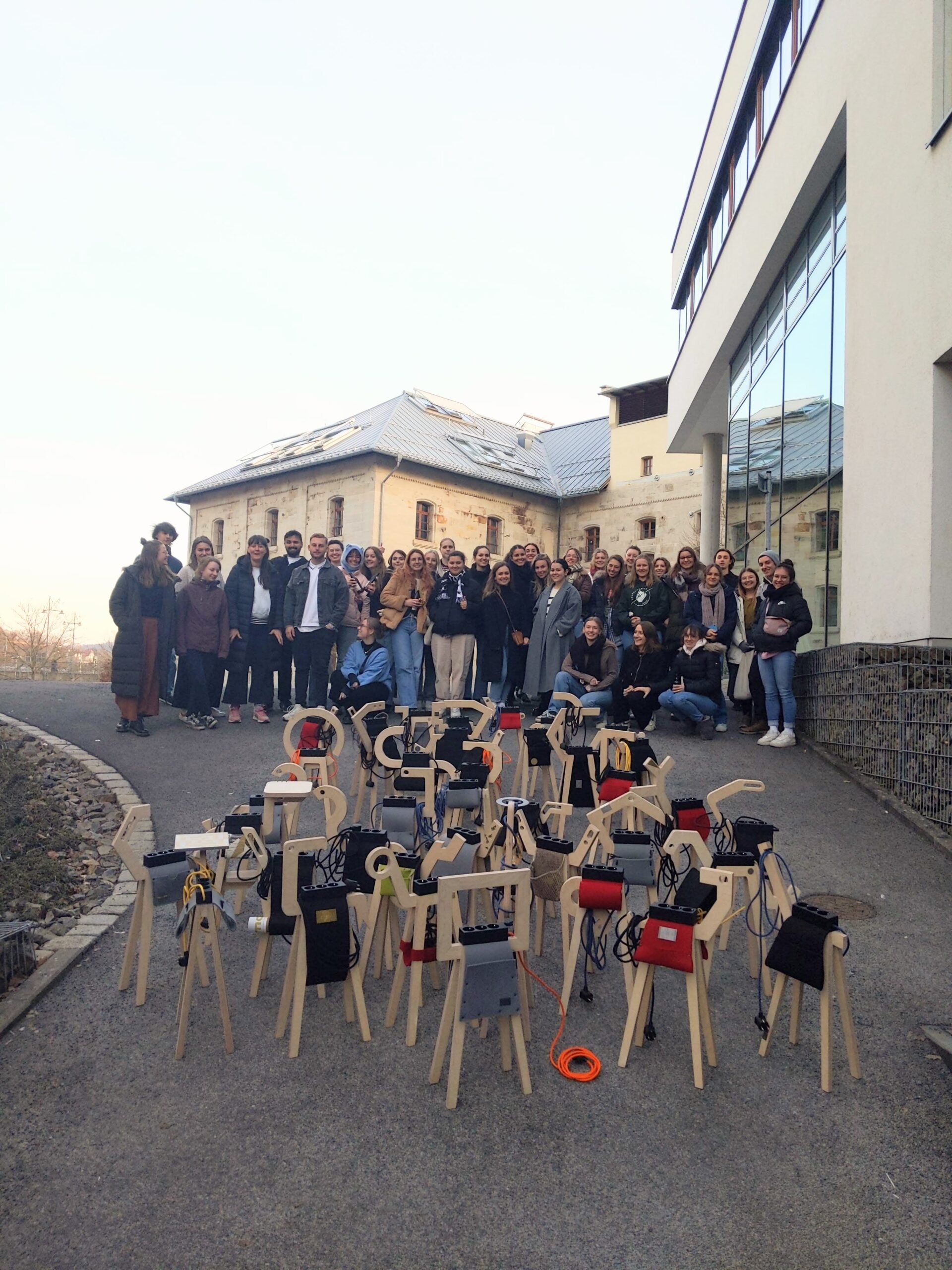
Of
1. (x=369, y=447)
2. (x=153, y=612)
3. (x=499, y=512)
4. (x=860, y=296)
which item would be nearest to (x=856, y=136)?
(x=860, y=296)

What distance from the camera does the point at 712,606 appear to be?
11500mm

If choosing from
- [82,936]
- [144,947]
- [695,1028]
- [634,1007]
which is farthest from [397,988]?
[82,936]

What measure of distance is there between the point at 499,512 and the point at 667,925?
121ft

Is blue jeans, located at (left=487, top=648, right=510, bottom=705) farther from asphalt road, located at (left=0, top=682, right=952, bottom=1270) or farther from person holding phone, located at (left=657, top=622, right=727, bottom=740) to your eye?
asphalt road, located at (left=0, top=682, right=952, bottom=1270)

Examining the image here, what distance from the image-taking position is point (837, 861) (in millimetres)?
6750

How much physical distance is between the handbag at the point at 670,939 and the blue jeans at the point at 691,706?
6.93m

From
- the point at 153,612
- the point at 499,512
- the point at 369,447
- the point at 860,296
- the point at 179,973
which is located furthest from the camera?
the point at 499,512

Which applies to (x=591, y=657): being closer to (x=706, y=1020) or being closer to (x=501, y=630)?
(x=501, y=630)

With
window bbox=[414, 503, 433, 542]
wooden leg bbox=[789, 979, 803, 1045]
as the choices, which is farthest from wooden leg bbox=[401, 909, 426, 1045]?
window bbox=[414, 503, 433, 542]

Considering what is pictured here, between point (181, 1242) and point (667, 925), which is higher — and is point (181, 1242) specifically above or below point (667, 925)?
below

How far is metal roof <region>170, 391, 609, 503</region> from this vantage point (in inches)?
1486

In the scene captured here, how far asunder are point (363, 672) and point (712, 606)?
4.27 metres

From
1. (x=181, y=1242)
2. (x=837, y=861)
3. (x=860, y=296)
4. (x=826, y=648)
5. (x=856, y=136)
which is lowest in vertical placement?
(x=181, y=1242)

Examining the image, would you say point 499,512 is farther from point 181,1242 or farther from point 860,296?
point 181,1242
